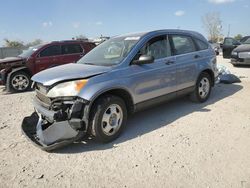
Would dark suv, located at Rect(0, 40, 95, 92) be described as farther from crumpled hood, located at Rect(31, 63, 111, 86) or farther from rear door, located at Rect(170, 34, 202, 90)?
rear door, located at Rect(170, 34, 202, 90)

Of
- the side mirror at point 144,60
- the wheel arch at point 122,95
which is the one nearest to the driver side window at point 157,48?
the side mirror at point 144,60

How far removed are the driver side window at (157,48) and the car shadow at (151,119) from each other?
1268 millimetres

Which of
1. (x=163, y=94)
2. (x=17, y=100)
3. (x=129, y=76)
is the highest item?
(x=129, y=76)

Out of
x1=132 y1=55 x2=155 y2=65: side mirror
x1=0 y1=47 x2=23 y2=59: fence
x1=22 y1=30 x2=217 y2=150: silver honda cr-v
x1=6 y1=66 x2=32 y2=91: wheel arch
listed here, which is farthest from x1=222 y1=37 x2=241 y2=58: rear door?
x1=0 y1=47 x2=23 y2=59: fence

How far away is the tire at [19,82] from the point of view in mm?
8867

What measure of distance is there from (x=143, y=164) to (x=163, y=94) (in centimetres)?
194

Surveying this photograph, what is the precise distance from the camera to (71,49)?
9945 millimetres

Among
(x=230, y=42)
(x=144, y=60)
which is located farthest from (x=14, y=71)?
(x=230, y=42)

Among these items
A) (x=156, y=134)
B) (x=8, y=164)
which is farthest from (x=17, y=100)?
(x=156, y=134)

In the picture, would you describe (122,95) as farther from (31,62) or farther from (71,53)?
(71,53)

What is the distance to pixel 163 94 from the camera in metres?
5.14

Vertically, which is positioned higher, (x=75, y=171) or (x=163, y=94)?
(x=163, y=94)

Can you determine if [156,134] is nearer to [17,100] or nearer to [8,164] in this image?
[8,164]

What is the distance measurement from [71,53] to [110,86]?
623 centimetres
